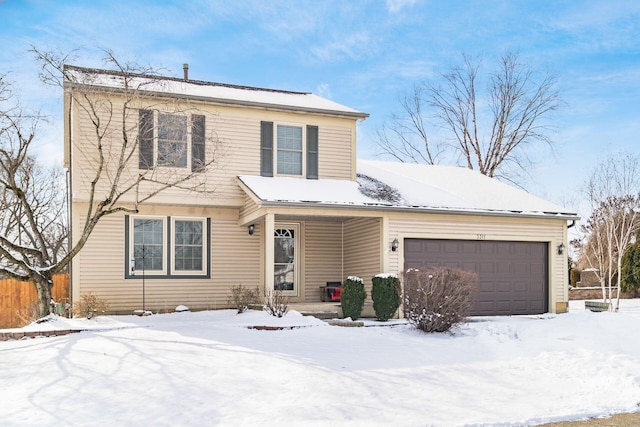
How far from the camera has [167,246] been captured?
52.9 feet

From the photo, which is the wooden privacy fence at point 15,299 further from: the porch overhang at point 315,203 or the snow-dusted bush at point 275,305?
the snow-dusted bush at point 275,305

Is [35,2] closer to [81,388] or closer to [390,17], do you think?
[81,388]

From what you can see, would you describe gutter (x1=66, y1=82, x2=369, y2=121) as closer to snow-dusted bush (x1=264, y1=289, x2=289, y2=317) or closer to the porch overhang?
the porch overhang

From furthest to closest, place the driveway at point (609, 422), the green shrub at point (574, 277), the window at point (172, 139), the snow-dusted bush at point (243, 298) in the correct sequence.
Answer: the green shrub at point (574, 277), the window at point (172, 139), the snow-dusted bush at point (243, 298), the driveway at point (609, 422)

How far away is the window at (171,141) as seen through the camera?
1557 centimetres

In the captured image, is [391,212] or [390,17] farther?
[390,17]

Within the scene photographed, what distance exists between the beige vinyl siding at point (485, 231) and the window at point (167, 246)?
192 inches

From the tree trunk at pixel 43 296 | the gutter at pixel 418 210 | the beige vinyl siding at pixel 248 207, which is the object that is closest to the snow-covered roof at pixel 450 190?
the gutter at pixel 418 210

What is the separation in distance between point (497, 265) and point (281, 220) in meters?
5.96

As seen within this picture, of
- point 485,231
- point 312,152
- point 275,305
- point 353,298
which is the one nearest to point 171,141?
point 312,152

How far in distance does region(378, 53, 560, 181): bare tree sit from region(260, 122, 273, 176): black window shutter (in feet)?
59.0

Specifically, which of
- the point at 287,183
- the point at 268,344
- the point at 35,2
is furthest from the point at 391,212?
the point at 35,2

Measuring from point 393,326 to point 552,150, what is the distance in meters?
20.6

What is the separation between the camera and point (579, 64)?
2233cm
